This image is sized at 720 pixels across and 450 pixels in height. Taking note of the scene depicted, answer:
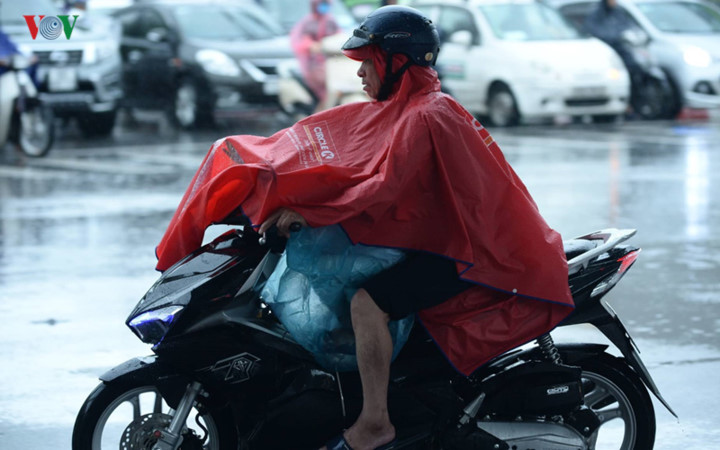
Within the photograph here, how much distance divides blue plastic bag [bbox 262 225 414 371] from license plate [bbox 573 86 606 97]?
13177mm

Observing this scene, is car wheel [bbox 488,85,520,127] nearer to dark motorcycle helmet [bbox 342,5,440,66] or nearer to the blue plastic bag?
dark motorcycle helmet [bbox 342,5,440,66]

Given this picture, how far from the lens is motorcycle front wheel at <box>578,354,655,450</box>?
4.16 metres

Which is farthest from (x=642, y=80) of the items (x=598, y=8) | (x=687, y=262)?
(x=687, y=262)

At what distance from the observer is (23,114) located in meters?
13.7

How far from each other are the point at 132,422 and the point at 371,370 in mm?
792

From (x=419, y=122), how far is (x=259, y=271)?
0.70m

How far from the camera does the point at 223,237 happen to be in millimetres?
4117

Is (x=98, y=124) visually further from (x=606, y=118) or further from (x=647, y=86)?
(x=647, y=86)

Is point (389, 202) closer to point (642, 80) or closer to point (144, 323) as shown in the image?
point (144, 323)

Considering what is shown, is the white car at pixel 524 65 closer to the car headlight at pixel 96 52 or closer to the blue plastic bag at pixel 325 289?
the car headlight at pixel 96 52

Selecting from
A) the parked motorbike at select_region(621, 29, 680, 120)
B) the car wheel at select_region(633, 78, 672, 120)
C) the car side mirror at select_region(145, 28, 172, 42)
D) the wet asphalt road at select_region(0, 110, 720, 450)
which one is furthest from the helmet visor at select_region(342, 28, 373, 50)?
the car wheel at select_region(633, 78, 672, 120)

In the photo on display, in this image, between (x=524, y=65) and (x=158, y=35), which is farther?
(x=158, y=35)

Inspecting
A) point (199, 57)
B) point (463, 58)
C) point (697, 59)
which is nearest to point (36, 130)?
point (199, 57)

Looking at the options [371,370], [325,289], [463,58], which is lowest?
[463,58]
